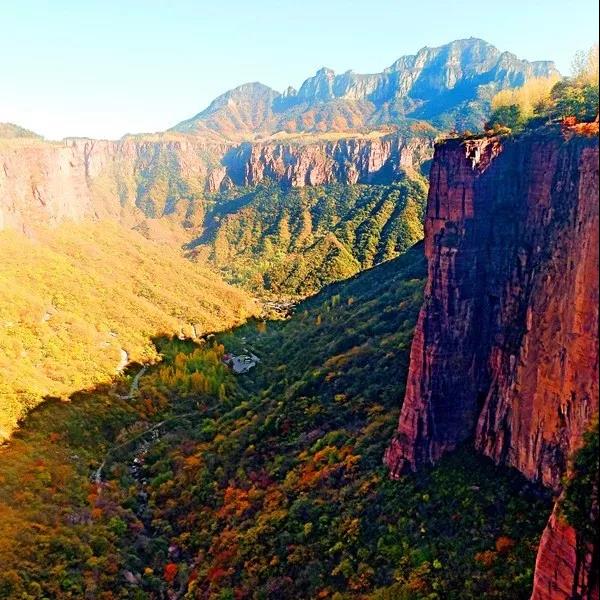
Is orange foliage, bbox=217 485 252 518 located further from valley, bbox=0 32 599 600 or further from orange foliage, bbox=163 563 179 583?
orange foliage, bbox=163 563 179 583

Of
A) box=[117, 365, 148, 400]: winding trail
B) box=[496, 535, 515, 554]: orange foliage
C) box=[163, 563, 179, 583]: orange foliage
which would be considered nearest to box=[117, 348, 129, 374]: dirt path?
box=[117, 365, 148, 400]: winding trail

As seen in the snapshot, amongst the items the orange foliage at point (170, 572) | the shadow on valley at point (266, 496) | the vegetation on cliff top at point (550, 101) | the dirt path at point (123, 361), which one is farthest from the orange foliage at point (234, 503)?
the dirt path at point (123, 361)

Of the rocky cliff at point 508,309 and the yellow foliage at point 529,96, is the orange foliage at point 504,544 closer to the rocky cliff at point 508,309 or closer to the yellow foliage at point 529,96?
the rocky cliff at point 508,309

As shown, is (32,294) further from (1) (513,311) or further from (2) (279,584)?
(1) (513,311)

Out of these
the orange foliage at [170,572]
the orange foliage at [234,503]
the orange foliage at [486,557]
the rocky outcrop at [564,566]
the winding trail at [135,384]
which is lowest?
the orange foliage at [170,572]

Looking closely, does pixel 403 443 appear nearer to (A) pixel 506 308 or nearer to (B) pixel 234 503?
(A) pixel 506 308

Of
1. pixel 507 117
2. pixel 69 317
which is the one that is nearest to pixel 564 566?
pixel 507 117
